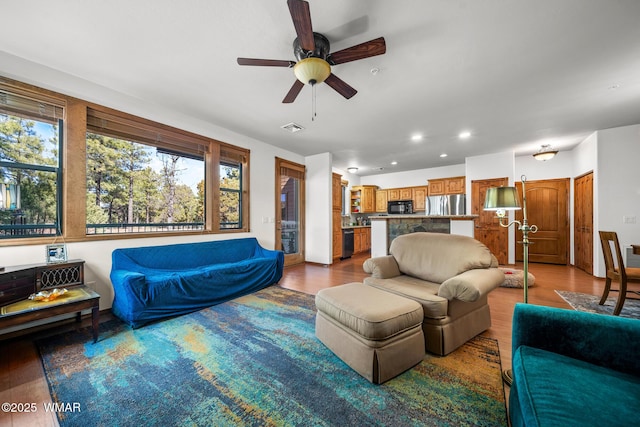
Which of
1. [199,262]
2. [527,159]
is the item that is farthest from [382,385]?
[527,159]

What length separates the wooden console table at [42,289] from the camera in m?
1.89

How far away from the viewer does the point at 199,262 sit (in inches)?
140

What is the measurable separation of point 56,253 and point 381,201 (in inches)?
298

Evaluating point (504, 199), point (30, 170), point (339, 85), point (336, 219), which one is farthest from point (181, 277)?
point (336, 219)

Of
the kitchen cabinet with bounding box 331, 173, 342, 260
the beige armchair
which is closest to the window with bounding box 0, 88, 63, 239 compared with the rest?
the beige armchair

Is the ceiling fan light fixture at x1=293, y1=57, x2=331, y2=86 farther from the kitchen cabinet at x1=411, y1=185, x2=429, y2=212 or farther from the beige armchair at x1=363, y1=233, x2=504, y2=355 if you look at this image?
the kitchen cabinet at x1=411, y1=185, x2=429, y2=212

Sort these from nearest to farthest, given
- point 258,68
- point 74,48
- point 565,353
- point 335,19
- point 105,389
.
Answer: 1. point 565,353
2. point 105,389
3. point 335,19
4. point 74,48
5. point 258,68

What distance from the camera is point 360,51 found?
1897mm

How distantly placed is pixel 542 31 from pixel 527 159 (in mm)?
5082

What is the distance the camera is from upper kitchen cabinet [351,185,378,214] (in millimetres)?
8273

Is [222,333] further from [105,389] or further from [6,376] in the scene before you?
[6,376]

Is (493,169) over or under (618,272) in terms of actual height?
over

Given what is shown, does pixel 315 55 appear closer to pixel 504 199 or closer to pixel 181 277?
pixel 504 199

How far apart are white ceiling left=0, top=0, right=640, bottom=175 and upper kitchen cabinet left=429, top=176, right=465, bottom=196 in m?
2.72
